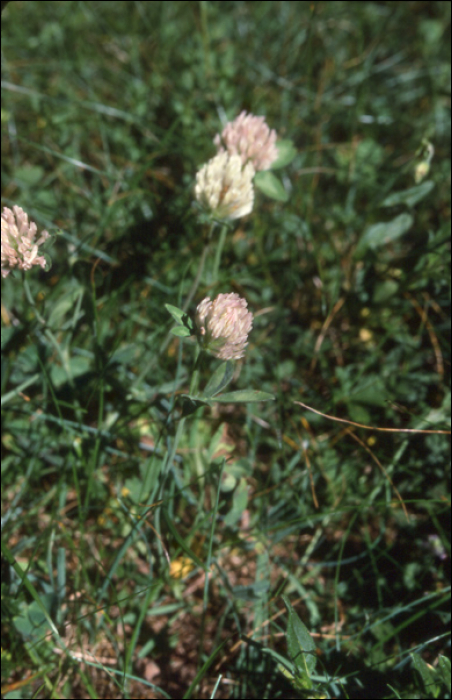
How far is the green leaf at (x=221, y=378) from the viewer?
1.36 metres

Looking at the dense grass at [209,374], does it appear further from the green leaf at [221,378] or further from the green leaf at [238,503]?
the green leaf at [221,378]

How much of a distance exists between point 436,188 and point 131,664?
2.06 meters

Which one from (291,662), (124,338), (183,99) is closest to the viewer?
(291,662)

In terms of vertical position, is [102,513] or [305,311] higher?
[305,311]

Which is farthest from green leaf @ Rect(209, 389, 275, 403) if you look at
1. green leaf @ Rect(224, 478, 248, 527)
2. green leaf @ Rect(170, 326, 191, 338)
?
green leaf @ Rect(224, 478, 248, 527)

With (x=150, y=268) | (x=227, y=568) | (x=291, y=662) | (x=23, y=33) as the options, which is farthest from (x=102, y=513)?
(x=23, y=33)

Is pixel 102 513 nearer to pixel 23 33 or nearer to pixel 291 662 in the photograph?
pixel 291 662

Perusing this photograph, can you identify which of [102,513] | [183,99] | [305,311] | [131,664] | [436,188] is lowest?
[131,664]

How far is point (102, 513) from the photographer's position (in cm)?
184

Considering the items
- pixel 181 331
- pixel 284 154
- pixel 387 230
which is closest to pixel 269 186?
pixel 284 154

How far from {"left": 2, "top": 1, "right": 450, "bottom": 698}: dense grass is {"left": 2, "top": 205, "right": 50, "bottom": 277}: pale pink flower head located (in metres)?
0.08

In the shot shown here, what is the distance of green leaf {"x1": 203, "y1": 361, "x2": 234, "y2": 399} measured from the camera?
136cm

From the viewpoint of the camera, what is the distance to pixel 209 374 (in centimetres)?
201

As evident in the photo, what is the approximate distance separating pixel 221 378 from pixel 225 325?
0.59 ft
